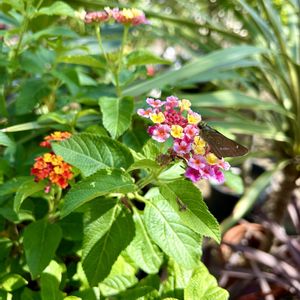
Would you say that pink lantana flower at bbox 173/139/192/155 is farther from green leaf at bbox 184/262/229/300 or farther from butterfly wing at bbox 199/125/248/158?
green leaf at bbox 184/262/229/300

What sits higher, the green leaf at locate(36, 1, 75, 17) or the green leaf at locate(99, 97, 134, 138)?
the green leaf at locate(36, 1, 75, 17)

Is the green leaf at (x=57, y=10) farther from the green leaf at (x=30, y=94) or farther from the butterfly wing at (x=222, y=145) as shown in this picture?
the butterfly wing at (x=222, y=145)

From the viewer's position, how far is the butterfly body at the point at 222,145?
59cm

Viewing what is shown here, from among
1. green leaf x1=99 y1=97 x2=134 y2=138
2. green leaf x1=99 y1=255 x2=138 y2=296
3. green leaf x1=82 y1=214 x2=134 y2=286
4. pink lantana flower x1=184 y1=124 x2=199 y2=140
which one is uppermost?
pink lantana flower x1=184 y1=124 x2=199 y2=140

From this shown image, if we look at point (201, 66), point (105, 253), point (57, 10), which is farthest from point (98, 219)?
point (201, 66)

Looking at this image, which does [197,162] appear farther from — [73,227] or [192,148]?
[73,227]

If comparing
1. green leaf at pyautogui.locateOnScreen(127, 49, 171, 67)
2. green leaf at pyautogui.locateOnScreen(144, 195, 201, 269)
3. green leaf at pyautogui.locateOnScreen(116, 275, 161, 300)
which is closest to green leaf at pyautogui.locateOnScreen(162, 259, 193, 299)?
green leaf at pyautogui.locateOnScreen(116, 275, 161, 300)

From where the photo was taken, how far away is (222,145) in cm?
60

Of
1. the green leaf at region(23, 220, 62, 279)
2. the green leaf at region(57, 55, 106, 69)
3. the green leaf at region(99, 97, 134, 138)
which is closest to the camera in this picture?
the green leaf at region(23, 220, 62, 279)

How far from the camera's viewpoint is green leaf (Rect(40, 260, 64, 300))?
0.67m

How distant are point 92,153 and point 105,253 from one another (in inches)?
6.2

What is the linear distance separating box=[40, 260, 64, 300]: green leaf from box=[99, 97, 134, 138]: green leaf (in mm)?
249

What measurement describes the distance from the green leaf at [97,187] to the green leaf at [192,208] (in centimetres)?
6

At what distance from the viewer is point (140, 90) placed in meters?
1.06
